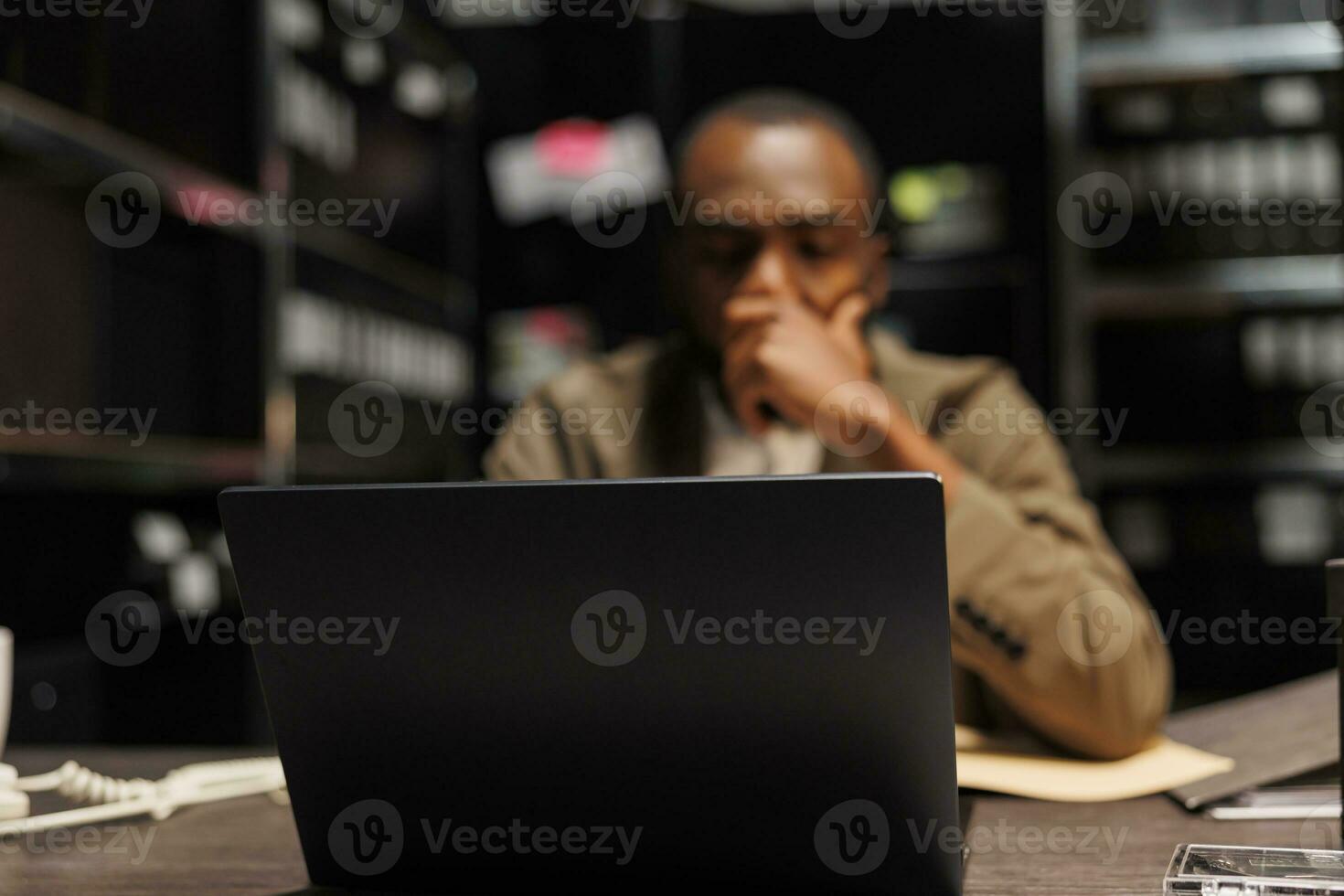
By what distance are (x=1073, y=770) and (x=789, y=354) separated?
1.61ft

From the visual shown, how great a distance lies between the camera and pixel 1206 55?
2877 millimetres

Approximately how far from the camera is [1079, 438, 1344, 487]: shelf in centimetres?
282

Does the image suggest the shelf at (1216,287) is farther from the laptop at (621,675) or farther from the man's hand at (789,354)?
the laptop at (621,675)

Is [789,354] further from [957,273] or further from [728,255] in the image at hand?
[957,273]

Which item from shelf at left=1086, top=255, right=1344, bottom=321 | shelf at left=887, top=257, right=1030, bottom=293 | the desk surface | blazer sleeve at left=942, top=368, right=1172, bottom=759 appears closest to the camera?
the desk surface

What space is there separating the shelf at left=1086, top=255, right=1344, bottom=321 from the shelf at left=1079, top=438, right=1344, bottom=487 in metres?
0.31

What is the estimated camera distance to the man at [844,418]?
0.99m

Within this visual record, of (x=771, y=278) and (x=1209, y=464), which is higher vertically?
(x=771, y=278)

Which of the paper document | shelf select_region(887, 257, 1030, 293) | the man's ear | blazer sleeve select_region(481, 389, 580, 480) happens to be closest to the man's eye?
the man's ear

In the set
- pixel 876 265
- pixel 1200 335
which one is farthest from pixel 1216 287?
pixel 876 265

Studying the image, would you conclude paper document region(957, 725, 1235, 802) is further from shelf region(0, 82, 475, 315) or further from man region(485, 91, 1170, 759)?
shelf region(0, 82, 475, 315)

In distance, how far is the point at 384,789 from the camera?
0.62 metres

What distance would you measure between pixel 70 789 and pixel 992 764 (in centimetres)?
65

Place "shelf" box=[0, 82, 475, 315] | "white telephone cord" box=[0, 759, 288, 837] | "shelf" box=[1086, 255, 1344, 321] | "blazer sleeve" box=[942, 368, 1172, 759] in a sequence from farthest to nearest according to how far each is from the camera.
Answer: "shelf" box=[1086, 255, 1344, 321] < "shelf" box=[0, 82, 475, 315] < "blazer sleeve" box=[942, 368, 1172, 759] < "white telephone cord" box=[0, 759, 288, 837]
